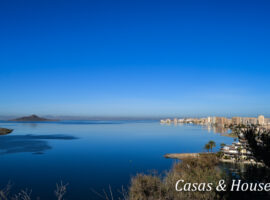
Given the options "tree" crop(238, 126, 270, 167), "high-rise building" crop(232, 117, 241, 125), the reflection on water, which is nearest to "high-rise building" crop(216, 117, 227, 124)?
"high-rise building" crop(232, 117, 241, 125)

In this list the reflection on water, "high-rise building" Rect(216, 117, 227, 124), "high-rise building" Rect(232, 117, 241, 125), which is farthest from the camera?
"high-rise building" Rect(216, 117, 227, 124)

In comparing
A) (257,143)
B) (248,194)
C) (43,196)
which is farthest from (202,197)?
(43,196)

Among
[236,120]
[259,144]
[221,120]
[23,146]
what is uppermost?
[259,144]

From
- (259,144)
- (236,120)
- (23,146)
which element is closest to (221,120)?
(236,120)

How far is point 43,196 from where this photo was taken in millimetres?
18078

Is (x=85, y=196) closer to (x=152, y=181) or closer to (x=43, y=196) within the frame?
(x=43, y=196)

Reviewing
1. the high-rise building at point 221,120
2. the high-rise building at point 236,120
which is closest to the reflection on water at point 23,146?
the high-rise building at point 236,120

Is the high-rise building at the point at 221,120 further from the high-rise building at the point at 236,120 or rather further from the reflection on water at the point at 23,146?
the reflection on water at the point at 23,146

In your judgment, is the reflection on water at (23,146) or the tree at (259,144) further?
the reflection on water at (23,146)

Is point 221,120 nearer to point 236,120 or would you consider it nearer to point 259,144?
point 236,120

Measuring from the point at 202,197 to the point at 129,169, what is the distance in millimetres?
24201

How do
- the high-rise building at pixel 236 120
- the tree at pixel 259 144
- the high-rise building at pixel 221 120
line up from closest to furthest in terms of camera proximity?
1. the tree at pixel 259 144
2. the high-rise building at pixel 236 120
3. the high-rise building at pixel 221 120

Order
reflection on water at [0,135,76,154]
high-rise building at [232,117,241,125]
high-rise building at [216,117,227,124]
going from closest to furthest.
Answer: reflection on water at [0,135,76,154] < high-rise building at [232,117,241,125] < high-rise building at [216,117,227,124]

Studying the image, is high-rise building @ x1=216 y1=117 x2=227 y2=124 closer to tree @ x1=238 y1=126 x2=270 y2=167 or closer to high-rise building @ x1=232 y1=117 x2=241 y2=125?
high-rise building @ x1=232 y1=117 x2=241 y2=125
